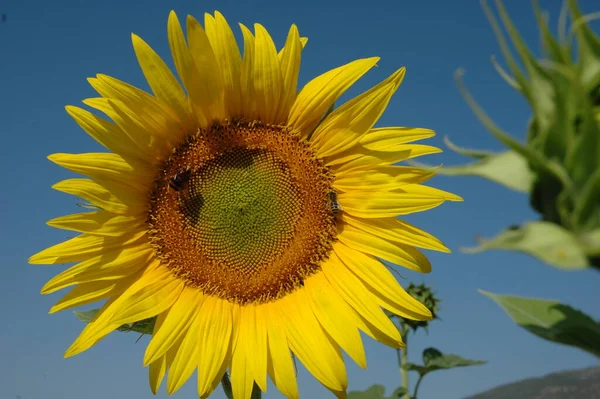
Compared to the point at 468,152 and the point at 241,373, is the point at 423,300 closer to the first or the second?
the point at 241,373

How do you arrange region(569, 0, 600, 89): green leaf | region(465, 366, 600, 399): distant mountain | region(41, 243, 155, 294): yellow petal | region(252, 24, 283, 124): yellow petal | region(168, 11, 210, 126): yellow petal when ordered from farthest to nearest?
region(465, 366, 600, 399): distant mountain
region(41, 243, 155, 294): yellow petal
region(252, 24, 283, 124): yellow petal
region(168, 11, 210, 126): yellow petal
region(569, 0, 600, 89): green leaf

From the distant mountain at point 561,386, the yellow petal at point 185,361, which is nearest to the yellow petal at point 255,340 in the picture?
the yellow petal at point 185,361

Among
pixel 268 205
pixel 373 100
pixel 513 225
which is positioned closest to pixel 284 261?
pixel 268 205

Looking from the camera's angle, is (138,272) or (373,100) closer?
(373,100)

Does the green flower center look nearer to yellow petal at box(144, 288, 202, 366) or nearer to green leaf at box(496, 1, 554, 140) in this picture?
yellow petal at box(144, 288, 202, 366)

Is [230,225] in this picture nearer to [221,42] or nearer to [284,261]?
[284,261]

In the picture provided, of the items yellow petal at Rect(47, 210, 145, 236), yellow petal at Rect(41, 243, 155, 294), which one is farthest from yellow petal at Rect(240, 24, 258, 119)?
yellow petal at Rect(41, 243, 155, 294)
